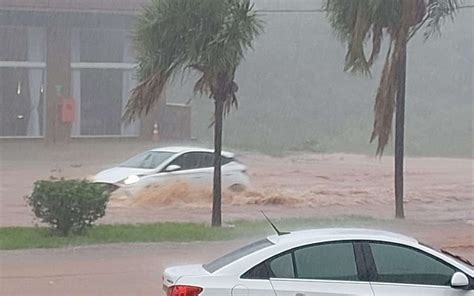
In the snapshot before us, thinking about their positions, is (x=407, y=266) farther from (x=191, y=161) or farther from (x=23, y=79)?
(x=23, y=79)

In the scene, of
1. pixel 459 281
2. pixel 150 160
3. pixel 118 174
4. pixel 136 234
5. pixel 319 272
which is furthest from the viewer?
pixel 150 160

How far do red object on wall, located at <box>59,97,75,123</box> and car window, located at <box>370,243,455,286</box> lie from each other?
29054 millimetres

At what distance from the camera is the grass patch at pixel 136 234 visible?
17.1 metres

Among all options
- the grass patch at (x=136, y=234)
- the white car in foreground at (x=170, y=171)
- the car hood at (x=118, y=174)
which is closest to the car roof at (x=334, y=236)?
the grass patch at (x=136, y=234)

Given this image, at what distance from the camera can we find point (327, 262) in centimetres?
902

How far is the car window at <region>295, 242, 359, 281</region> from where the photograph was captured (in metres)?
8.95

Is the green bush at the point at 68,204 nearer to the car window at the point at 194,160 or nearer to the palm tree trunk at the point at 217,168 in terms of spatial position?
the palm tree trunk at the point at 217,168

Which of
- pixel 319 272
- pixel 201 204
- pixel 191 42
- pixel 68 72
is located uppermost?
pixel 191 42

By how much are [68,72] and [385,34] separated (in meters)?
19.5

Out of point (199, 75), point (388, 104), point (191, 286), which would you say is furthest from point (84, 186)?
point (191, 286)

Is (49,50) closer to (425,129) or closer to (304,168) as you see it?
(304,168)

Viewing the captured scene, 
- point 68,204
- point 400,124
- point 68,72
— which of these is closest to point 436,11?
point 400,124

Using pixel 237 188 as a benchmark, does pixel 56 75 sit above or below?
above

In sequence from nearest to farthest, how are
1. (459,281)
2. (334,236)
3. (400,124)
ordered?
(459,281), (334,236), (400,124)
